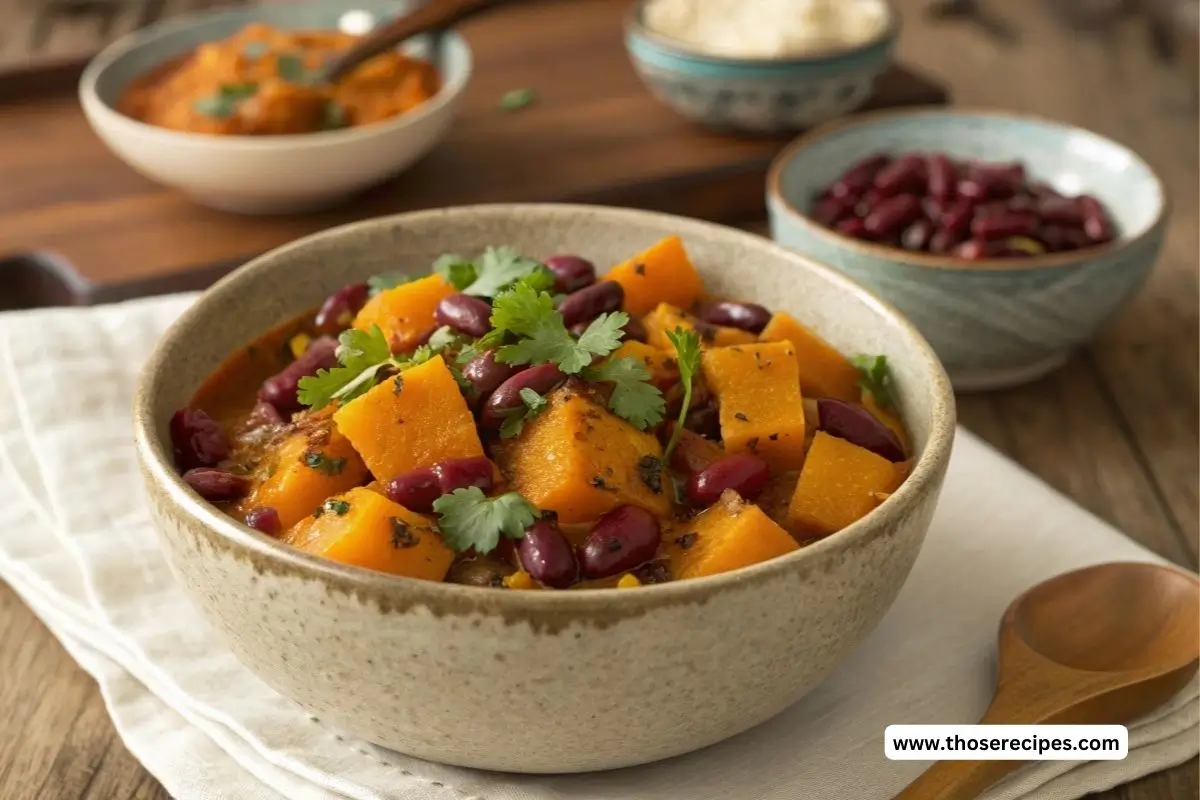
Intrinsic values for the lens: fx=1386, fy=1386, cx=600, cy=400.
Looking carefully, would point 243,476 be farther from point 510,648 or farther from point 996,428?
point 996,428

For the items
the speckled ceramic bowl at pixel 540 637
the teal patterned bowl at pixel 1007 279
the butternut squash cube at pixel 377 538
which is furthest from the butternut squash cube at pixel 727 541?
the teal patterned bowl at pixel 1007 279

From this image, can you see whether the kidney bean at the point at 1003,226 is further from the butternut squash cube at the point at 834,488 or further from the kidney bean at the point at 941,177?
the butternut squash cube at the point at 834,488

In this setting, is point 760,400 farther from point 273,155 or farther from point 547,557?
point 273,155

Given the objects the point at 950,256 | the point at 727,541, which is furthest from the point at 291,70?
the point at 727,541

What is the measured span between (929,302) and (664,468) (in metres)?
1.36

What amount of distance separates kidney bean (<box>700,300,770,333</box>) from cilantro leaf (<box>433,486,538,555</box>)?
69 centimetres

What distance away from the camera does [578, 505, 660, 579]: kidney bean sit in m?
1.93

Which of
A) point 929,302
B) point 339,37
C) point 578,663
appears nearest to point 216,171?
point 339,37

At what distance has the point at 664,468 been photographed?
7.06ft

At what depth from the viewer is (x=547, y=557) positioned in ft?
6.24

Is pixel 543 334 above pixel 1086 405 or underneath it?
above

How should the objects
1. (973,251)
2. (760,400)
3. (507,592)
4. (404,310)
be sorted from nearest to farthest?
(507,592) < (760,400) < (404,310) < (973,251)

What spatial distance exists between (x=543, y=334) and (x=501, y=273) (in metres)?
0.30

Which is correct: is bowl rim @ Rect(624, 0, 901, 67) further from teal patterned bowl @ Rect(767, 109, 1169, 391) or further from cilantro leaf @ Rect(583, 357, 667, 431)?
cilantro leaf @ Rect(583, 357, 667, 431)
